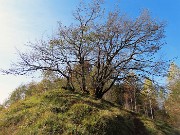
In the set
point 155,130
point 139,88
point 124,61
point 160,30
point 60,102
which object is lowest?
point 155,130

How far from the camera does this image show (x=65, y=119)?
17.6m

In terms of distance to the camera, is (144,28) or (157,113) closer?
(144,28)

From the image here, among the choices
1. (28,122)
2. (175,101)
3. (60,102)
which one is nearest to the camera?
(28,122)

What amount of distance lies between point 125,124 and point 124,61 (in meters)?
7.93

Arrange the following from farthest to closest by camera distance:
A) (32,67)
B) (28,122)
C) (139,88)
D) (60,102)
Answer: (139,88) → (32,67) → (60,102) → (28,122)

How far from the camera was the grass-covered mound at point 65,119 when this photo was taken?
16.4 meters

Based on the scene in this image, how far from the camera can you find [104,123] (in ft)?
58.6

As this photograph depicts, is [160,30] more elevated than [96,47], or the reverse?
[160,30]

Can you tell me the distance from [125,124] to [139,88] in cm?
770

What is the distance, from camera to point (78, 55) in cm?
2661

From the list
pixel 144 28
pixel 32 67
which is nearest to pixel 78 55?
pixel 32 67

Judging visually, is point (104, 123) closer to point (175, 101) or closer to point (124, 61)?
point (124, 61)

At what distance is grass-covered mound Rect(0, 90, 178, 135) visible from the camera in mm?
16422

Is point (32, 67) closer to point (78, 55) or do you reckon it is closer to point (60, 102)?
point (78, 55)
